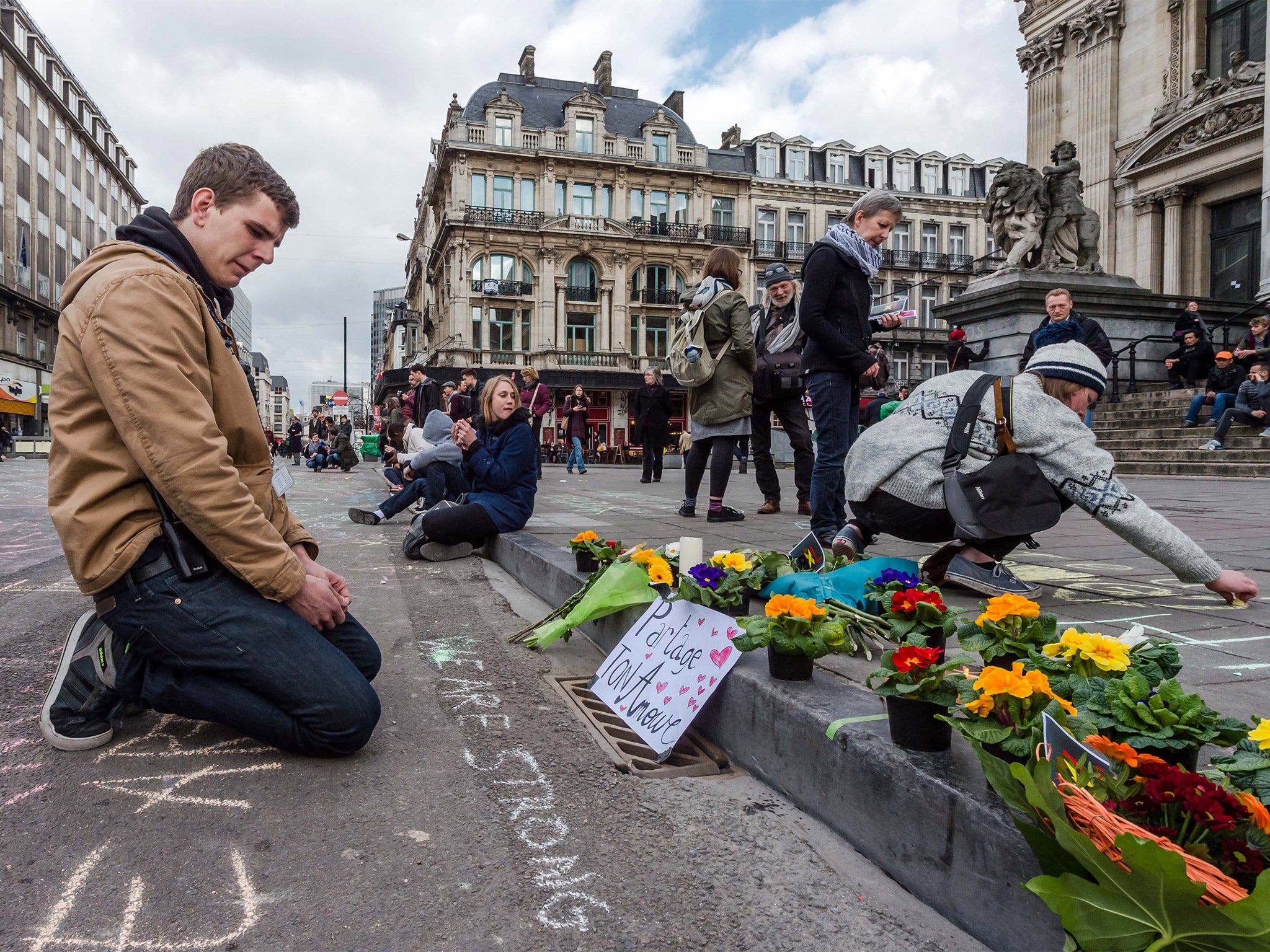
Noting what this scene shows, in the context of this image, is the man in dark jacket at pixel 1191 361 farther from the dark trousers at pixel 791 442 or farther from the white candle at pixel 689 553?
the white candle at pixel 689 553

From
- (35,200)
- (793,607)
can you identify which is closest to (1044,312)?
(793,607)

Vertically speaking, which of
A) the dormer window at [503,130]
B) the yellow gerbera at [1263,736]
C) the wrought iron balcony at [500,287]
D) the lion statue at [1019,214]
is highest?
the dormer window at [503,130]

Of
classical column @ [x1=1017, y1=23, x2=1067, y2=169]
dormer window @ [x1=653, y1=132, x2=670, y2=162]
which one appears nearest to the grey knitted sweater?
classical column @ [x1=1017, y1=23, x2=1067, y2=169]

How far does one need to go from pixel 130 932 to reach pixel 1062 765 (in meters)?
1.69

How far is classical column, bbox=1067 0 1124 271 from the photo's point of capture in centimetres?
2281

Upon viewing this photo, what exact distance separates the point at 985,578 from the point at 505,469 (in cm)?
341

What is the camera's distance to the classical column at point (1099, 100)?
22.8 meters

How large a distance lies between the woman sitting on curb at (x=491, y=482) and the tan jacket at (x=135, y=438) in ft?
11.6

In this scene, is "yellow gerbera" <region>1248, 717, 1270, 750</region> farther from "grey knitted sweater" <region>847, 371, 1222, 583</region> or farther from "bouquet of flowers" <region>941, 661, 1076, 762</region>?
"grey knitted sweater" <region>847, 371, 1222, 583</region>

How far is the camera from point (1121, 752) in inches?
55.3

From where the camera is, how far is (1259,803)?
4.15 feet

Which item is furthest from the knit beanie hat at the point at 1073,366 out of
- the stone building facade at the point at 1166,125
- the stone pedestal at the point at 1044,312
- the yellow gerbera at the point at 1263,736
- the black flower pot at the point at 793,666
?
the stone building facade at the point at 1166,125

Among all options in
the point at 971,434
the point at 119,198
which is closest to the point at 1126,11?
the point at 971,434

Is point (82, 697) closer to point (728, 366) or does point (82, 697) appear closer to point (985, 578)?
point (985, 578)
